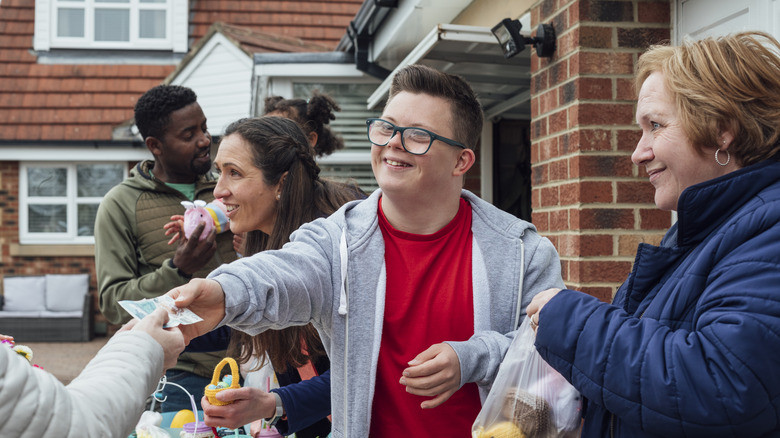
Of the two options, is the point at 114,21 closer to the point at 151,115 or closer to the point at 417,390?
the point at 151,115

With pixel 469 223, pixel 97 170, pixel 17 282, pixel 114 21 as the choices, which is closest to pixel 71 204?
pixel 97 170

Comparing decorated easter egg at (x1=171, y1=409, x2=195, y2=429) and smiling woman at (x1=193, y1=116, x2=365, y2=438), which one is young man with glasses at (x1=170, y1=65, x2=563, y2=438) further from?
decorated easter egg at (x1=171, y1=409, x2=195, y2=429)

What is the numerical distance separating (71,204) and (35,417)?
1322 cm

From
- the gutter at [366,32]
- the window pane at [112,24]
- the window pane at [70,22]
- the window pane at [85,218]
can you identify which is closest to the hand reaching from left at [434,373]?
the gutter at [366,32]

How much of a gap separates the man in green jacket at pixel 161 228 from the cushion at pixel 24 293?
408 inches

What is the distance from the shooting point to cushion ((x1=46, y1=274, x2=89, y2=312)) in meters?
12.4

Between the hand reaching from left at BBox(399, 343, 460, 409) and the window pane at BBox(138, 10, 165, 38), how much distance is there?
13.1 m

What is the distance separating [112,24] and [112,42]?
0.44 meters

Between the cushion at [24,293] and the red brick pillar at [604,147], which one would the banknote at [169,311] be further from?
the cushion at [24,293]

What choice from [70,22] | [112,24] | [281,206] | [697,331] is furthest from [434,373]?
[70,22]

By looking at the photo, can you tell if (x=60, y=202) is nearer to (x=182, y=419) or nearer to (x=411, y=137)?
(x=182, y=419)

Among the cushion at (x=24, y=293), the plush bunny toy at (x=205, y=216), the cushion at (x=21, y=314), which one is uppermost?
the plush bunny toy at (x=205, y=216)

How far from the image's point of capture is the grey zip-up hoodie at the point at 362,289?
171 centimetres

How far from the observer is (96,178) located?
1311 cm
